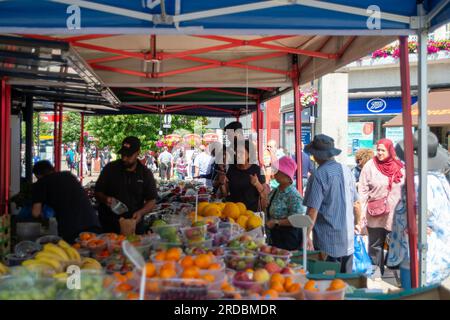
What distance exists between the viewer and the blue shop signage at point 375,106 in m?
22.5

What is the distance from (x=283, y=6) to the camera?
145 inches

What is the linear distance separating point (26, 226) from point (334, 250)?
3330 millimetres

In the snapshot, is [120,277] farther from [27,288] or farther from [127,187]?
[127,187]

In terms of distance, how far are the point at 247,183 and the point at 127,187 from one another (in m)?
1.44

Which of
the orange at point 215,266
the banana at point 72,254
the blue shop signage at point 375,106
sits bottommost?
the banana at point 72,254

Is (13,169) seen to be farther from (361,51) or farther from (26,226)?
(361,51)

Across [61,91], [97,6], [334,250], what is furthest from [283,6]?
[61,91]

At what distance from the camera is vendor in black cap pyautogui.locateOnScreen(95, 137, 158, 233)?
565cm

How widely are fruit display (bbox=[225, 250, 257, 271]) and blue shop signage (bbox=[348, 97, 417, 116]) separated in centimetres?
2009

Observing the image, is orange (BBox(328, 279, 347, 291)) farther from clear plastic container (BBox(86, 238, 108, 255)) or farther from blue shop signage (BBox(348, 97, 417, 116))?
blue shop signage (BBox(348, 97, 417, 116))

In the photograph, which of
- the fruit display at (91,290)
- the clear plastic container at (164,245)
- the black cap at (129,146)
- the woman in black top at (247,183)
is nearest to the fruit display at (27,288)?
the fruit display at (91,290)

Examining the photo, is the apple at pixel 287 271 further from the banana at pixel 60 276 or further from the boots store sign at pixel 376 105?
the boots store sign at pixel 376 105

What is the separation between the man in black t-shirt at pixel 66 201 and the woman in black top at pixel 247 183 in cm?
184

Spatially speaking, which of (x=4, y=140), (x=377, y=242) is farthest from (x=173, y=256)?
(x=377, y=242)
